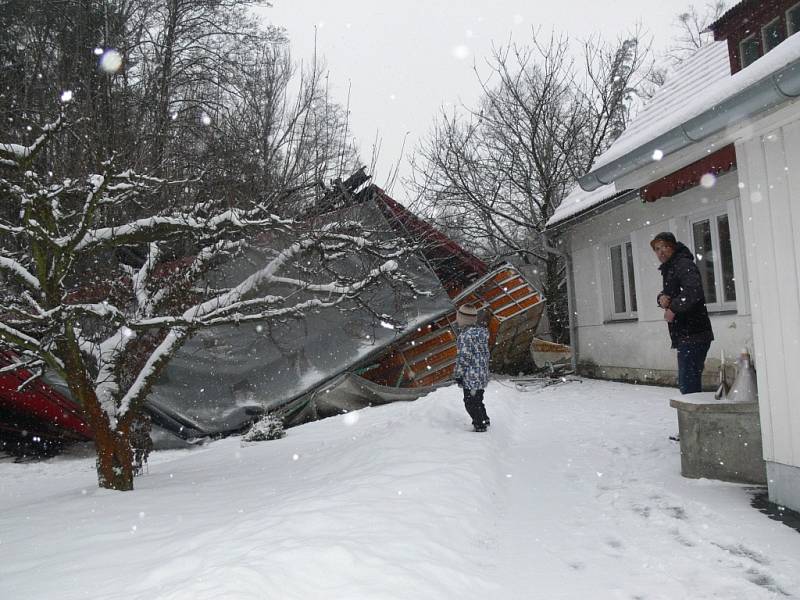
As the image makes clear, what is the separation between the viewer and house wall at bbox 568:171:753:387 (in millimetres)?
7914

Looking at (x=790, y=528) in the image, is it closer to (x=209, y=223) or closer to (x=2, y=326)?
(x=209, y=223)

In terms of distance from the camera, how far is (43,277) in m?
4.83

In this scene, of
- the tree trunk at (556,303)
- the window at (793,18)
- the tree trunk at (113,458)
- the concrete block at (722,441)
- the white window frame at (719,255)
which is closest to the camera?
the concrete block at (722,441)

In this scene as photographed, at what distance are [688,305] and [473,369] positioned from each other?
226 cm

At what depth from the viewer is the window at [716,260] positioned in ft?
26.9

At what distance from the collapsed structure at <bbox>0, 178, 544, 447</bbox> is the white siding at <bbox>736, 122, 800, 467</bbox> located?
11.9 ft

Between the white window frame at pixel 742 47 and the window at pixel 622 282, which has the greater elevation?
the white window frame at pixel 742 47

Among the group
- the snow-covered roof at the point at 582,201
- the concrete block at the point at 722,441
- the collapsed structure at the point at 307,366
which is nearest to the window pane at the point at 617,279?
the snow-covered roof at the point at 582,201

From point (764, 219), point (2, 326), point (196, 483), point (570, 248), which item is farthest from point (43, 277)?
point (570, 248)

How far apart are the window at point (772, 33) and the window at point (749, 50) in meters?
0.12

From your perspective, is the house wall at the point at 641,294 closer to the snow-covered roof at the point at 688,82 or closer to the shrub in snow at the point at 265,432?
the snow-covered roof at the point at 688,82

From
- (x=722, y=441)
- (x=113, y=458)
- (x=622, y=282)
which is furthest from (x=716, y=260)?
(x=113, y=458)

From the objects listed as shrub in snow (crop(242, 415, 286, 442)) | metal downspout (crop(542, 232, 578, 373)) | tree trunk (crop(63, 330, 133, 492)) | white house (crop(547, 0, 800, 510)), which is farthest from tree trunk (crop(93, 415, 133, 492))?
metal downspout (crop(542, 232, 578, 373))

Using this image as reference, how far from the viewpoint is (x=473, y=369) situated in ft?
21.4
